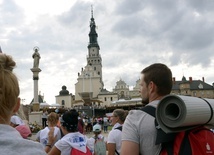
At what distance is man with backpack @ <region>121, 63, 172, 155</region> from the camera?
274cm

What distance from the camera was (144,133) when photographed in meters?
2.75

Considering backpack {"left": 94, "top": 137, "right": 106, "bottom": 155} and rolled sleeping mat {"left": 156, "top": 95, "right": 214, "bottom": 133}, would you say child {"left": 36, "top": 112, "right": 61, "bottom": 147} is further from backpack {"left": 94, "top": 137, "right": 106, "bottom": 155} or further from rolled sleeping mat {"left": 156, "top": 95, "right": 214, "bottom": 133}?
rolled sleeping mat {"left": 156, "top": 95, "right": 214, "bottom": 133}

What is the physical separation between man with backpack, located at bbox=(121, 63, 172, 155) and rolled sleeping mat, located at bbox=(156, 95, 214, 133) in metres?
0.34

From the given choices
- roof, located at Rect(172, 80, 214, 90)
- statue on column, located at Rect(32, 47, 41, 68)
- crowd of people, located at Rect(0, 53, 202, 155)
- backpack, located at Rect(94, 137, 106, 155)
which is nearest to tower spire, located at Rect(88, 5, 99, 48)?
roof, located at Rect(172, 80, 214, 90)

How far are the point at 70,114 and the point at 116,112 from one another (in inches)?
91.4

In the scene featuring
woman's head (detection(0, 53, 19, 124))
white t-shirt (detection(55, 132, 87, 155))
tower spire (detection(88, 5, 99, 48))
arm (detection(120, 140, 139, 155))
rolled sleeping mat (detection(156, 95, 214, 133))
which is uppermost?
tower spire (detection(88, 5, 99, 48))

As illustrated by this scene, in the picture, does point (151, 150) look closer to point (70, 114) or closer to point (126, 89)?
point (70, 114)

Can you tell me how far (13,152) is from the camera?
168 centimetres

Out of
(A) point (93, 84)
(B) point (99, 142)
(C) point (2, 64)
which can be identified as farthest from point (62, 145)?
(A) point (93, 84)

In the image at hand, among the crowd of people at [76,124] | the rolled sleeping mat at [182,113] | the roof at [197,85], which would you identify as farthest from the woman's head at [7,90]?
the roof at [197,85]

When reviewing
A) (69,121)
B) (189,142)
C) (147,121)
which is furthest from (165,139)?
(69,121)

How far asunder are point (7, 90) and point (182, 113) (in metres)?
1.18

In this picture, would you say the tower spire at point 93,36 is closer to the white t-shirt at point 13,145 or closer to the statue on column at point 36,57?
the statue on column at point 36,57

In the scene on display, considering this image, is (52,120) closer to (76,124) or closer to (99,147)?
(76,124)
